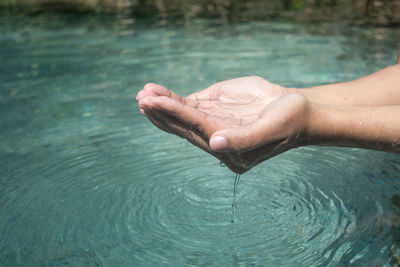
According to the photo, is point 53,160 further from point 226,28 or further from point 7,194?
point 226,28

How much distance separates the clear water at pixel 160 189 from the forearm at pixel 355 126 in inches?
18.9

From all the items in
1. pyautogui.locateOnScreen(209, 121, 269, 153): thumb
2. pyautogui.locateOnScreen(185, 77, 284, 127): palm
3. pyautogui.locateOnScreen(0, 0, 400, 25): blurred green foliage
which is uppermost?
pyautogui.locateOnScreen(209, 121, 269, 153): thumb

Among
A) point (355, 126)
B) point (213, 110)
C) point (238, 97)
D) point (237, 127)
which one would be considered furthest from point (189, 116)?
point (355, 126)

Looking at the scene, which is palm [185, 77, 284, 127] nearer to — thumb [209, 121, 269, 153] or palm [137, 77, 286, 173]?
palm [137, 77, 286, 173]

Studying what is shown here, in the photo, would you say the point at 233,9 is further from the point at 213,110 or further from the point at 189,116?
the point at 189,116

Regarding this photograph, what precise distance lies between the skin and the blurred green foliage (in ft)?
18.3

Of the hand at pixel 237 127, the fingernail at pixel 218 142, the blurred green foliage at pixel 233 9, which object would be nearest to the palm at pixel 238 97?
the hand at pixel 237 127

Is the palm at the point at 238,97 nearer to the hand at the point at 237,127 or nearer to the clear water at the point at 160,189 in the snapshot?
the hand at the point at 237,127

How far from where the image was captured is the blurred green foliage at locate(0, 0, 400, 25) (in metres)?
7.99

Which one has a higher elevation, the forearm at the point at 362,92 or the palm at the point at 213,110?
the palm at the point at 213,110

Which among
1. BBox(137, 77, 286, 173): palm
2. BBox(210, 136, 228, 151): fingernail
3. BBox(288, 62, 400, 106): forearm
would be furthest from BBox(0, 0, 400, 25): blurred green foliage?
BBox(210, 136, 228, 151): fingernail

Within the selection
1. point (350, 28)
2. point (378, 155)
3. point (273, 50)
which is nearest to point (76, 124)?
point (378, 155)

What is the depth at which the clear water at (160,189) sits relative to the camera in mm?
2125

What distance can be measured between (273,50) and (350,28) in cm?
192
